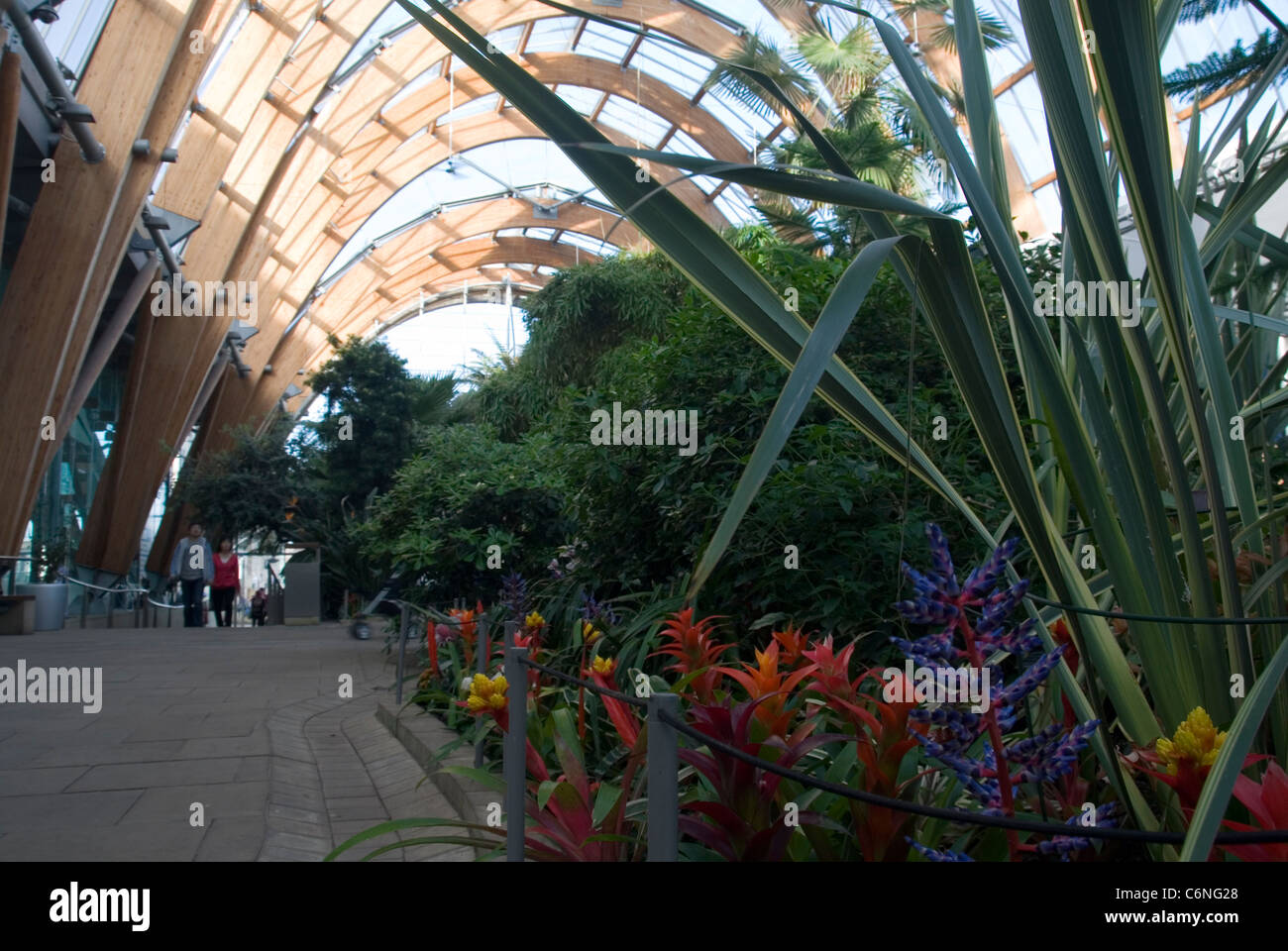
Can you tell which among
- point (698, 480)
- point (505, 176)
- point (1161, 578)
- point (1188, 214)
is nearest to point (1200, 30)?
point (698, 480)

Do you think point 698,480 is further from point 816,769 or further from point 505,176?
point 505,176

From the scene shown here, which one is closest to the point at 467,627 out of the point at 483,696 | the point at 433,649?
the point at 433,649

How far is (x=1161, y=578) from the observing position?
1631 mm

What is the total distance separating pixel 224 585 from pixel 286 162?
924 centimetres

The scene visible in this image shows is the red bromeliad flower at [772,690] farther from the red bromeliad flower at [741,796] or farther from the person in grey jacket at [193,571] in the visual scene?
the person in grey jacket at [193,571]

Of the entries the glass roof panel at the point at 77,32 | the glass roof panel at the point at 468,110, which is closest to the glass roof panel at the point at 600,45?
the glass roof panel at the point at 468,110

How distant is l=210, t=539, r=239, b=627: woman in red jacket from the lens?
600 inches

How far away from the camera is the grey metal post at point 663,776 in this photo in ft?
5.57

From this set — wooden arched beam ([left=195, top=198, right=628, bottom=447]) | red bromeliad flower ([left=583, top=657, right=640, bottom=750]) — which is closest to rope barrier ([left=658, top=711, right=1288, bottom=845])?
red bromeliad flower ([left=583, top=657, right=640, bottom=750])

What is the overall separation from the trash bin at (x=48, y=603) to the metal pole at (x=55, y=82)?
5.05 m

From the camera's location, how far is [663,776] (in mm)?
1705

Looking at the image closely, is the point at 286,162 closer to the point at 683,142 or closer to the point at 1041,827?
the point at 683,142

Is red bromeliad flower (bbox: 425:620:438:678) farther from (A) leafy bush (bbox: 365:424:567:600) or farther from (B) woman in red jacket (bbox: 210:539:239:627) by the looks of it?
(B) woman in red jacket (bbox: 210:539:239:627)

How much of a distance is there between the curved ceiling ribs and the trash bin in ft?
19.9
